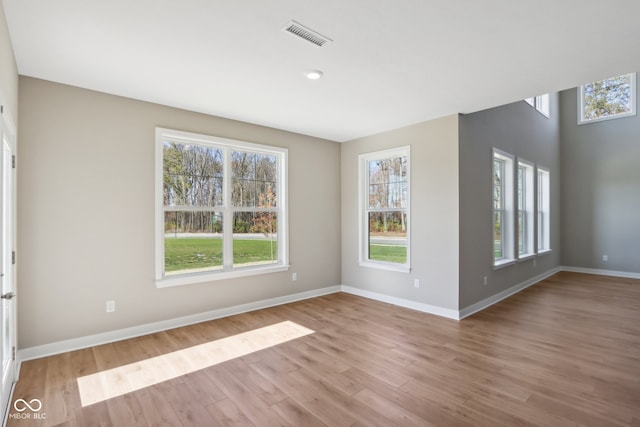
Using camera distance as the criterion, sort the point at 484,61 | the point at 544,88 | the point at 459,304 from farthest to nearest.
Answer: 1. the point at 459,304
2. the point at 544,88
3. the point at 484,61

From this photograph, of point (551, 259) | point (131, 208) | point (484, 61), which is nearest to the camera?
point (484, 61)

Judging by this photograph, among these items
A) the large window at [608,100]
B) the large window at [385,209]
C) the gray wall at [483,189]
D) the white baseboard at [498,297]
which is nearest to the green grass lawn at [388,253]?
the large window at [385,209]

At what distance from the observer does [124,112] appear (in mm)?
3482

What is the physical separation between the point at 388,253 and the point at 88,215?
3.98m

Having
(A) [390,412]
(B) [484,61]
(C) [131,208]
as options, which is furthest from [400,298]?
(C) [131,208]

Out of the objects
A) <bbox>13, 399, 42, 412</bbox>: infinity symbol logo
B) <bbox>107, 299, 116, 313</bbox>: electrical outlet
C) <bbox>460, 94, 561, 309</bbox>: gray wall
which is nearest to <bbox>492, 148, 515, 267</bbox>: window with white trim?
<bbox>460, 94, 561, 309</bbox>: gray wall

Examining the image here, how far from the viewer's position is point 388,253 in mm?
5113

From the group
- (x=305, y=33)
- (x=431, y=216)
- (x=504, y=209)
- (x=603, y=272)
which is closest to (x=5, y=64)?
(x=305, y=33)

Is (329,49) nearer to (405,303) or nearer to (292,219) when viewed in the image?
(292,219)

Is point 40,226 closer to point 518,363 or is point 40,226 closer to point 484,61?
point 484,61

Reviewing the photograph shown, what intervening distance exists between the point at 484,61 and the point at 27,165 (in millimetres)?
4199

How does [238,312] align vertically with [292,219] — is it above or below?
below

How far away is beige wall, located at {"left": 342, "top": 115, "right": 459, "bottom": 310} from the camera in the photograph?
4160 millimetres

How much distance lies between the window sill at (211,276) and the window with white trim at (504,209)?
141 inches
